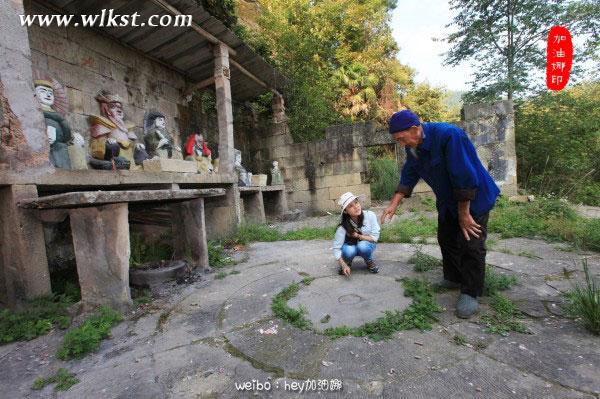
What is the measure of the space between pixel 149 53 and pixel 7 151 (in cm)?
450

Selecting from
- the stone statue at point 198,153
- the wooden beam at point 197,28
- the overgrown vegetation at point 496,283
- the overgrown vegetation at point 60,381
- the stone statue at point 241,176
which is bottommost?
the overgrown vegetation at point 60,381

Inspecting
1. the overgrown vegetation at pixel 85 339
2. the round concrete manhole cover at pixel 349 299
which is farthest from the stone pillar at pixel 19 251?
the round concrete manhole cover at pixel 349 299

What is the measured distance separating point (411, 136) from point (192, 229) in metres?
2.80

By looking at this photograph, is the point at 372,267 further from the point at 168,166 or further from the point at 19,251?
the point at 168,166

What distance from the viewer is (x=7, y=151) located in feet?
8.91

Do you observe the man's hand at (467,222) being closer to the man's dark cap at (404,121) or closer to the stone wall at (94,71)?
the man's dark cap at (404,121)

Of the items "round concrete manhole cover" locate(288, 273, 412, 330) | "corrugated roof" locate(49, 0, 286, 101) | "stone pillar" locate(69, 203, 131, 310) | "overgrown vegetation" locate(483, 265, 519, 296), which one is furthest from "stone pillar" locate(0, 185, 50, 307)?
"overgrown vegetation" locate(483, 265, 519, 296)

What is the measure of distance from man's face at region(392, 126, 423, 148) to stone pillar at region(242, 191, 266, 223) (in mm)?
5421

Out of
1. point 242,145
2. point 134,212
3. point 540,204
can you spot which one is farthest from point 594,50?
point 134,212

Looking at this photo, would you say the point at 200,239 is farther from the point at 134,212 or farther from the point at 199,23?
the point at 199,23

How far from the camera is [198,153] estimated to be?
653 cm

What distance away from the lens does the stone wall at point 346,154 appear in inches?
291

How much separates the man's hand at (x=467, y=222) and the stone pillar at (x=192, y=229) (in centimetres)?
284

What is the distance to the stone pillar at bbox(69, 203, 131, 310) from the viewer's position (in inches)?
99.0
